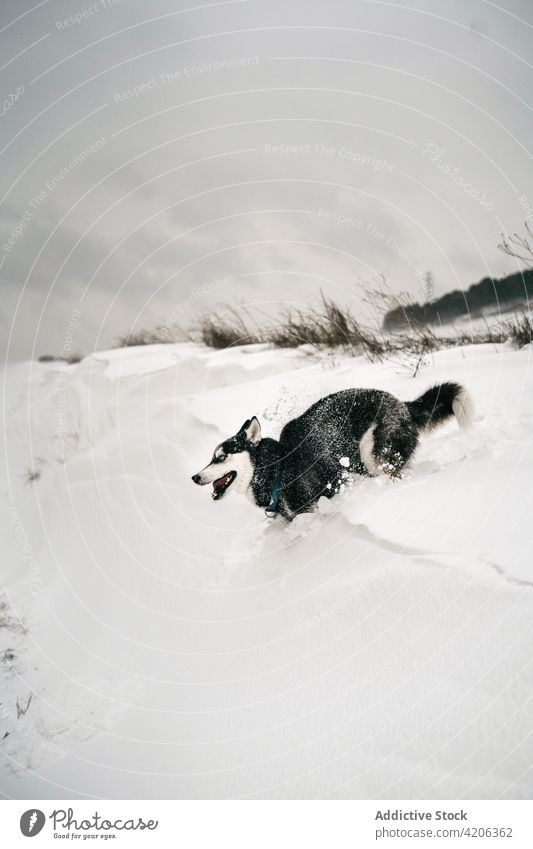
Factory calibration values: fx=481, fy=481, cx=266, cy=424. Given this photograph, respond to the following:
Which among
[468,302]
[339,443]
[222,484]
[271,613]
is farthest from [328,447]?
[468,302]

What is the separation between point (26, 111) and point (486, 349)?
10.5 feet

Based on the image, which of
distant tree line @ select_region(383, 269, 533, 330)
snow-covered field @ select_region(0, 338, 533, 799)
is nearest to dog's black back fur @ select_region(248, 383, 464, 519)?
snow-covered field @ select_region(0, 338, 533, 799)

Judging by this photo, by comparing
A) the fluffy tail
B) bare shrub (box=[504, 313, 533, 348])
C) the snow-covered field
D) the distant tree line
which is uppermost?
the distant tree line

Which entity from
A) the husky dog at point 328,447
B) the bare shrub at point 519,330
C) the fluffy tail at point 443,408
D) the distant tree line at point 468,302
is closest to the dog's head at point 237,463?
the husky dog at point 328,447

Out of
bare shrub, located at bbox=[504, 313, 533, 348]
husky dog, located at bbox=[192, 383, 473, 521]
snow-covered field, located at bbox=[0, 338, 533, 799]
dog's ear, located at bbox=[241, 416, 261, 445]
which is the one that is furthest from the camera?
bare shrub, located at bbox=[504, 313, 533, 348]

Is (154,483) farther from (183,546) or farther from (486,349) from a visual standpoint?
(486,349)

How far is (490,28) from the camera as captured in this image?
2.62 m

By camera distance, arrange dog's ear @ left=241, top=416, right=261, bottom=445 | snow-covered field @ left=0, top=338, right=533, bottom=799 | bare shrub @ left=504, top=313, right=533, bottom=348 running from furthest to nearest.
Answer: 1. bare shrub @ left=504, top=313, right=533, bottom=348
2. dog's ear @ left=241, top=416, right=261, bottom=445
3. snow-covered field @ left=0, top=338, right=533, bottom=799

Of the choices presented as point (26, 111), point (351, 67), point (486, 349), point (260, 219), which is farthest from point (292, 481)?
point (26, 111)

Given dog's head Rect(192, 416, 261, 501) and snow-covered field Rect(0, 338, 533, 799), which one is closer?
snow-covered field Rect(0, 338, 533, 799)

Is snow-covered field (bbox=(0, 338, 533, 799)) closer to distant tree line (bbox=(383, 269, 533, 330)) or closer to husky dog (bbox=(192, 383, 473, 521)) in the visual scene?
husky dog (bbox=(192, 383, 473, 521))

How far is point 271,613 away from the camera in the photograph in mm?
2352

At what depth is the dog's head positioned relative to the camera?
2.56 metres

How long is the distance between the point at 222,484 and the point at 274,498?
0.30 m
